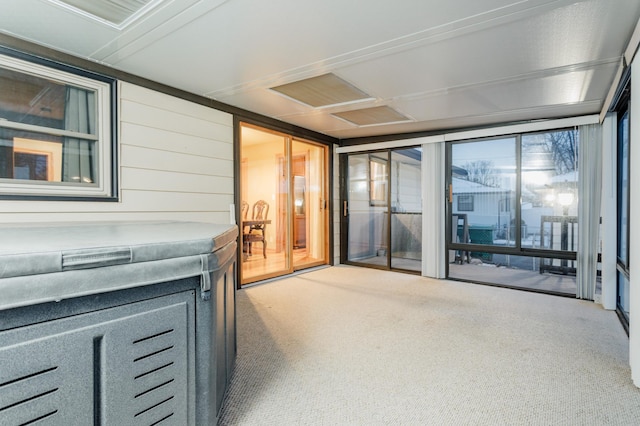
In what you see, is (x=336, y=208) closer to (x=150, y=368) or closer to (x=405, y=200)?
(x=405, y=200)

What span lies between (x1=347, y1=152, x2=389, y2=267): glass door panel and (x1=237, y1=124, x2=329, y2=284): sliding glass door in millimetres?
503

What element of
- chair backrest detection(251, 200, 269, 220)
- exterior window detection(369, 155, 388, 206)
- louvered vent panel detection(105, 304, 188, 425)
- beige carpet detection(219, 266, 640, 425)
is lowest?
beige carpet detection(219, 266, 640, 425)

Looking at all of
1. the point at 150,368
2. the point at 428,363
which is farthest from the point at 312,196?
the point at 150,368

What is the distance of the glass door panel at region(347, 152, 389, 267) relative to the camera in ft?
17.4

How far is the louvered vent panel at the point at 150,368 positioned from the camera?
957 millimetres

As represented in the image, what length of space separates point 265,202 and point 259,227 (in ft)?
1.51

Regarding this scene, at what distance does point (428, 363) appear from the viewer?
6.97 feet

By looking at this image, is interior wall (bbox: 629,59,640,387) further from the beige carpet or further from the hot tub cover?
the hot tub cover

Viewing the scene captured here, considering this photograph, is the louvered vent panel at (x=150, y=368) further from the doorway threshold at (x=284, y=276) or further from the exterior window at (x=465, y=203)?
the exterior window at (x=465, y=203)

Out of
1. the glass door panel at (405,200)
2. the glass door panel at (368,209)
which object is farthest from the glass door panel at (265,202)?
the glass door panel at (405,200)

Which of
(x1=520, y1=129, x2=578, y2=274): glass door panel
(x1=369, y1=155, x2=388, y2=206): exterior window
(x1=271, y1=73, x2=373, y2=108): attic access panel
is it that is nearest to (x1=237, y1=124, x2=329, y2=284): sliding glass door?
(x1=369, y1=155, x2=388, y2=206): exterior window

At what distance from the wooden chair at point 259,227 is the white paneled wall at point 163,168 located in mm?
1666

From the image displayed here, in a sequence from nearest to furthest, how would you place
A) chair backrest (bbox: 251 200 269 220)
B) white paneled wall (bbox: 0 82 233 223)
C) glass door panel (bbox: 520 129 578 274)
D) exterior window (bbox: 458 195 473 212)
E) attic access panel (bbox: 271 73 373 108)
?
1. white paneled wall (bbox: 0 82 233 223)
2. attic access panel (bbox: 271 73 373 108)
3. glass door panel (bbox: 520 129 578 274)
4. exterior window (bbox: 458 195 473 212)
5. chair backrest (bbox: 251 200 269 220)

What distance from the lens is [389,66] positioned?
264 centimetres
